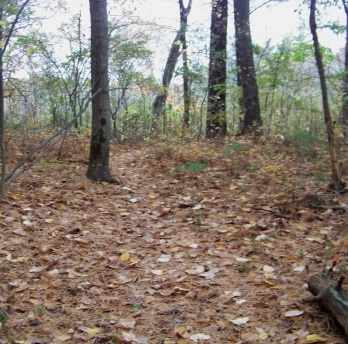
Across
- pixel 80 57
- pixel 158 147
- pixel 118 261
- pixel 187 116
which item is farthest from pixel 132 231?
pixel 187 116

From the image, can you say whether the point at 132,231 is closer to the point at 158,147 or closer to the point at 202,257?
the point at 202,257

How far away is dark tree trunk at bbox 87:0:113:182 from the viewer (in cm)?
664

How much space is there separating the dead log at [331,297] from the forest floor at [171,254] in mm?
95

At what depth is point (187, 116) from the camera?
1188 cm

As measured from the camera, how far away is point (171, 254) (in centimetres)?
440

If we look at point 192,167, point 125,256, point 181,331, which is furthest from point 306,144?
→ point 181,331

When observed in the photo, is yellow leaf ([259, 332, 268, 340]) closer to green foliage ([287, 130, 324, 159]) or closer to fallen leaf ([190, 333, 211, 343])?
fallen leaf ([190, 333, 211, 343])

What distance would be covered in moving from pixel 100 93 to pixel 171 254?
3443mm

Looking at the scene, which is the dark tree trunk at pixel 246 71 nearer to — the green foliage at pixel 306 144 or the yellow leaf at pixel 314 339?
the green foliage at pixel 306 144

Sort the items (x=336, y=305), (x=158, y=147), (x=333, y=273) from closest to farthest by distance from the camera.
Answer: (x=336, y=305), (x=333, y=273), (x=158, y=147)

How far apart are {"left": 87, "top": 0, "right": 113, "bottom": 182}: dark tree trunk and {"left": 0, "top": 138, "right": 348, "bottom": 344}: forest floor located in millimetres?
315

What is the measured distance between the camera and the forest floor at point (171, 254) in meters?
3.04

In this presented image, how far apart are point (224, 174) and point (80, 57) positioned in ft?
17.0

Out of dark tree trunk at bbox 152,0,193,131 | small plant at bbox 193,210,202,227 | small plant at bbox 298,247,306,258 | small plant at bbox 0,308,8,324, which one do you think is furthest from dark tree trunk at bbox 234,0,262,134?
small plant at bbox 0,308,8,324
